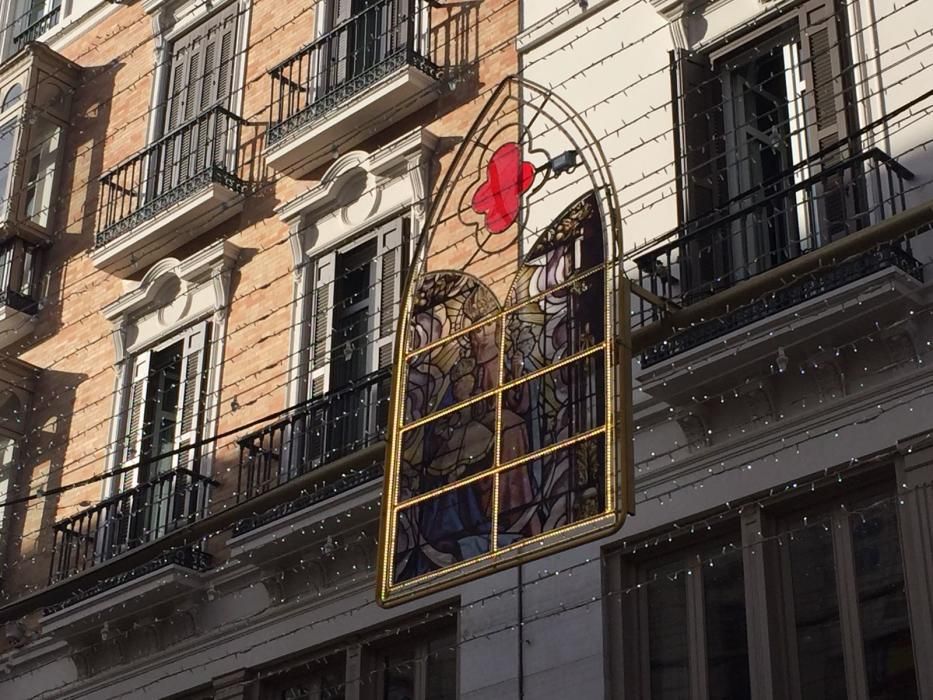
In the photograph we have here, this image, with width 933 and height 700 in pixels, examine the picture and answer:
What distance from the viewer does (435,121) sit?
13.7m

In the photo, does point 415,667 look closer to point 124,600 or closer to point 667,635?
point 667,635

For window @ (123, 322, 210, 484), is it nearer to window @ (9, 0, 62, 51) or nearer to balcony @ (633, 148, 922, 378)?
balcony @ (633, 148, 922, 378)

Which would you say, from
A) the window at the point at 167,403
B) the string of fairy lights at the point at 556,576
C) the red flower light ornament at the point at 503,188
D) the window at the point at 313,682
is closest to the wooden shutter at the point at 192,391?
the window at the point at 167,403

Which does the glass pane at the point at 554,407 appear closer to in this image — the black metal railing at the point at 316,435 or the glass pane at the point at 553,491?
the glass pane at the point at 553,491

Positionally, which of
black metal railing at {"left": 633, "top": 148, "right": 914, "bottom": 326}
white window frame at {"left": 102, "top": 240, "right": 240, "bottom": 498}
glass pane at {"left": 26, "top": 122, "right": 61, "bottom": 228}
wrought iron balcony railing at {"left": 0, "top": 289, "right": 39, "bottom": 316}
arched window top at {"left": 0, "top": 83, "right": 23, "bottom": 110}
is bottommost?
black metal railing at {"left": 633, "top": 148, "right": 914, "bottom": 326}

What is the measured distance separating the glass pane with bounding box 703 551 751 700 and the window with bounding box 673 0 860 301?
1614 millimetres

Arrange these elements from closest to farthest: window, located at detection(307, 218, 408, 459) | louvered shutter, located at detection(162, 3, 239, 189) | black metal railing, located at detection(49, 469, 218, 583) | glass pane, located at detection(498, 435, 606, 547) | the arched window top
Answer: glass pane, located at detection(498, 435, 606, 547) → window, located at detection(307, 218, 408, 459) → black metal railing, located at detection(49, 469, 218, 583) → louvered shutter, located at detection(162, 3, 239, 189) → the arched window top

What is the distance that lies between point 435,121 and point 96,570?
12.7 feet

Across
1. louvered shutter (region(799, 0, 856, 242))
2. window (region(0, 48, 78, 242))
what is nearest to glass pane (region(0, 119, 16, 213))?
window (region(0, 48, 78, 242))

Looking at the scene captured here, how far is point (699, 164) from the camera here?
1167 centimetres

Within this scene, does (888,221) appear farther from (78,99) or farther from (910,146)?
(78,99)

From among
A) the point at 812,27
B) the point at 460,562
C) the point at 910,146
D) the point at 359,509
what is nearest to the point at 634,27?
the point at 812,27

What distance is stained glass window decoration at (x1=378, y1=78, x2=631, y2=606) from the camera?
943 cm

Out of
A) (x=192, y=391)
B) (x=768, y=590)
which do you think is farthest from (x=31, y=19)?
(x=768, y=590)
